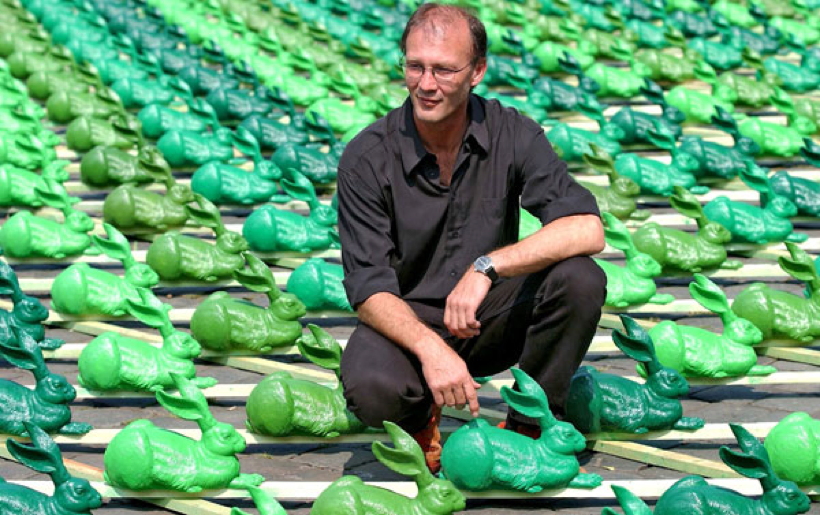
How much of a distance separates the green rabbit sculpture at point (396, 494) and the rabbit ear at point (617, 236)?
1958 mm

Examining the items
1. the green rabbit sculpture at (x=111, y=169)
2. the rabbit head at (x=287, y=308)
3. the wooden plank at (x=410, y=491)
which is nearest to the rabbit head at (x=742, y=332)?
the wooden plank at (x=410, y=491)

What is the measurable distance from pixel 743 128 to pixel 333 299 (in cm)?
271

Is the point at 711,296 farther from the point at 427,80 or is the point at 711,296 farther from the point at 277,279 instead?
the point at 277,279

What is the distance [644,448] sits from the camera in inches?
161

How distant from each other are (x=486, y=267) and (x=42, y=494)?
1.30 metres

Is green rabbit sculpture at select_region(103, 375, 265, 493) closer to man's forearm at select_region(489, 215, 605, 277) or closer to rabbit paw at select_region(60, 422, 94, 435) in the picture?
rabbit paw at select_region(60, 422, 94, 435)

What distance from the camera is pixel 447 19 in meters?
4.06

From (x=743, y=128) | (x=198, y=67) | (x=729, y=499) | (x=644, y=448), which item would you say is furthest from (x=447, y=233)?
(x=198, y=67)

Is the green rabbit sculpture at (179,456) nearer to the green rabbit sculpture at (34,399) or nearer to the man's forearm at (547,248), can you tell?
the green rabbit sculpture at (34,399)

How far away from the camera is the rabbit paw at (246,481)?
3910mm

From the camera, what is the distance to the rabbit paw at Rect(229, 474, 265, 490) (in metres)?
3.91

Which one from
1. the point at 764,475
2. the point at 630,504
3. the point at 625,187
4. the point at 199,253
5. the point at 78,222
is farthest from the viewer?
the point at 625,187

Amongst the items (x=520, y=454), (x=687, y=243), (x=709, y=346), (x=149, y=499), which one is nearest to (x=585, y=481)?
(x=520, y=454)

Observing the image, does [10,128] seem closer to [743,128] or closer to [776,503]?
[743,128]
